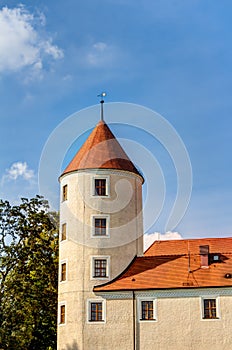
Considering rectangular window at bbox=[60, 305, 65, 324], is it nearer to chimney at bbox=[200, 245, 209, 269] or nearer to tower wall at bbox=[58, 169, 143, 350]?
tower wall at bbox=[58, 169, 143, 350]

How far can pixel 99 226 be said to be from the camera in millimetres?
39500

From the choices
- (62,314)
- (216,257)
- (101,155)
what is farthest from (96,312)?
(101,155)

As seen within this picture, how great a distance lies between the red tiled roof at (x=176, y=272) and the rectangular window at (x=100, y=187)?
5.39 m

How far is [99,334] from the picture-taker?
3619 cm

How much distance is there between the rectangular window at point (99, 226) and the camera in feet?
129

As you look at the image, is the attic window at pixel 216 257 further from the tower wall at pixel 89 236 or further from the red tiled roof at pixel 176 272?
the tower wall at pixel 89 236

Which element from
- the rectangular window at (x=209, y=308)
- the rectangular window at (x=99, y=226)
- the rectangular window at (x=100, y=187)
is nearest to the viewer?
the rectangular window at (x=209, y=308)

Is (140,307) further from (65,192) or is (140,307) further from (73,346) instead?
(65,192)

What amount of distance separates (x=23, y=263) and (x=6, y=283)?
7.28 ft

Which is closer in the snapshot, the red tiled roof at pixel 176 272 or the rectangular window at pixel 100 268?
the red tiled roof at pixel 176 272

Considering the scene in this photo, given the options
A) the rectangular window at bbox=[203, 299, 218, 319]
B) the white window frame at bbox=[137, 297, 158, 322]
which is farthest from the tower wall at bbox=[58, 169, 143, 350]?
the rectangular window at bbox=[203, 299, 218, 319]

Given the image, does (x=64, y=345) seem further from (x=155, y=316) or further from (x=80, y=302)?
(x=155, y=316)

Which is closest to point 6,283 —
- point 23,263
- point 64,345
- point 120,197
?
point 23,263

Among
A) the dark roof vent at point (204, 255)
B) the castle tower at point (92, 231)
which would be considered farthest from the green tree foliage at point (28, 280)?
the dark roof vent at point (204, 255)
